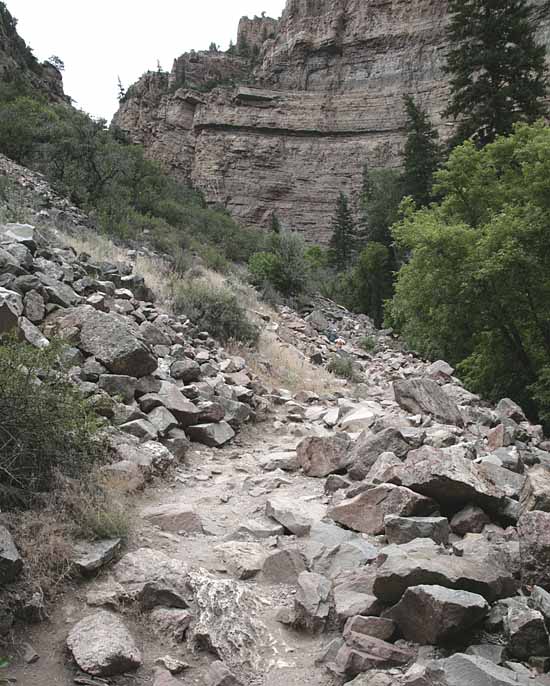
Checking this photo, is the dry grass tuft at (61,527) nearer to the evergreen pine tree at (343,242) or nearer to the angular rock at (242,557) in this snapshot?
the angular rock at (242,557)

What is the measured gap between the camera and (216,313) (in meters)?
9.47

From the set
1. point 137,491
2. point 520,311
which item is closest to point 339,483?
point 137,491

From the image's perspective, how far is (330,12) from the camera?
51.2 metres

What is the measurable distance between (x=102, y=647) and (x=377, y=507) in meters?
2.01

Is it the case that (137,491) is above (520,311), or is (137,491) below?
below

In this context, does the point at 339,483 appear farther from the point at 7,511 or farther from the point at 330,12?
the point at 330,12

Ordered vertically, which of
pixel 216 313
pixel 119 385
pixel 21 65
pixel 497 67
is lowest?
pixel 119 385

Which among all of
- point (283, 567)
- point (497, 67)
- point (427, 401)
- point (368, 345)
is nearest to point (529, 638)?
point (283, 567)

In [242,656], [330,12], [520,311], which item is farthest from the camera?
[330,12]

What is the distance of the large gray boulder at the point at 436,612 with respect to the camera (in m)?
2.43

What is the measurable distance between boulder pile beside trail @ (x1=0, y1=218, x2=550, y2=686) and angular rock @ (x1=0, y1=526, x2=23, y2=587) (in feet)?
0.03

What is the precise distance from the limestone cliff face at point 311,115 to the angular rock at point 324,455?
142ft

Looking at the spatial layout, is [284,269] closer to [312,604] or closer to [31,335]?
Result: [31,335]

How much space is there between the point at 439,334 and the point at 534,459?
322 inches
